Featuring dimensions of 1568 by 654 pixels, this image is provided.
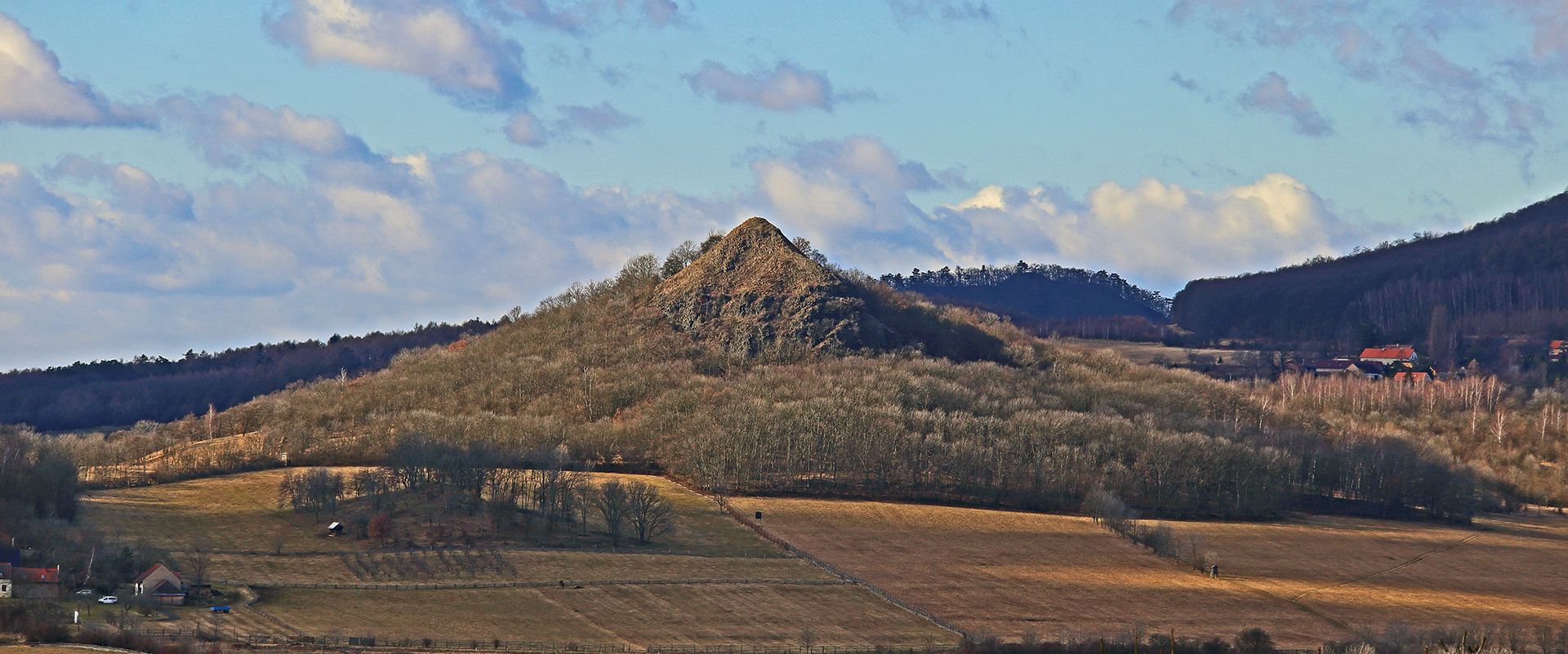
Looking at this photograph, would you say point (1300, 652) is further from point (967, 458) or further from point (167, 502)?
point (167, 502)

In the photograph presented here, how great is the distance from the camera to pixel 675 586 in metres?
114

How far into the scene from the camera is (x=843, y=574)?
12306cm

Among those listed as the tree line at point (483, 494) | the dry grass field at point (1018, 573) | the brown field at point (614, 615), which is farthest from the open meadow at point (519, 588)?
the dry grass field at point (1018, 573)

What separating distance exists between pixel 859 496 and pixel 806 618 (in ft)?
169

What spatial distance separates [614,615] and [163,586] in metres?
33.6

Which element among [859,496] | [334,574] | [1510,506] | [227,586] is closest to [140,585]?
[227,586]

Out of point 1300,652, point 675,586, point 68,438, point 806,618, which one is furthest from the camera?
point 68,438

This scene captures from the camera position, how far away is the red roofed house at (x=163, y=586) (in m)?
102

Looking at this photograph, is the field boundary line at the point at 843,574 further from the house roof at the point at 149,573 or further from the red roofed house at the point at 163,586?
the house roof at the point at 149,573

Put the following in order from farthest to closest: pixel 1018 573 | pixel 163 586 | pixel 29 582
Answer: pixel 1018 573
pixel 163 586
pixel 29 582

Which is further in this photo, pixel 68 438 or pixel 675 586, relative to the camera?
pixel 68 438

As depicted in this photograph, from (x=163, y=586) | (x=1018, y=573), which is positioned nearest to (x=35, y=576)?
(x=163, y=586)

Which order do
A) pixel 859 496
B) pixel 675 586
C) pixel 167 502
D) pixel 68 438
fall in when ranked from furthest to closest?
pixel 68 438 → pixel 859 496 → pixel 167 502 → pixel 675 586

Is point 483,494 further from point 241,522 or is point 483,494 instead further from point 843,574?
point 843,574
